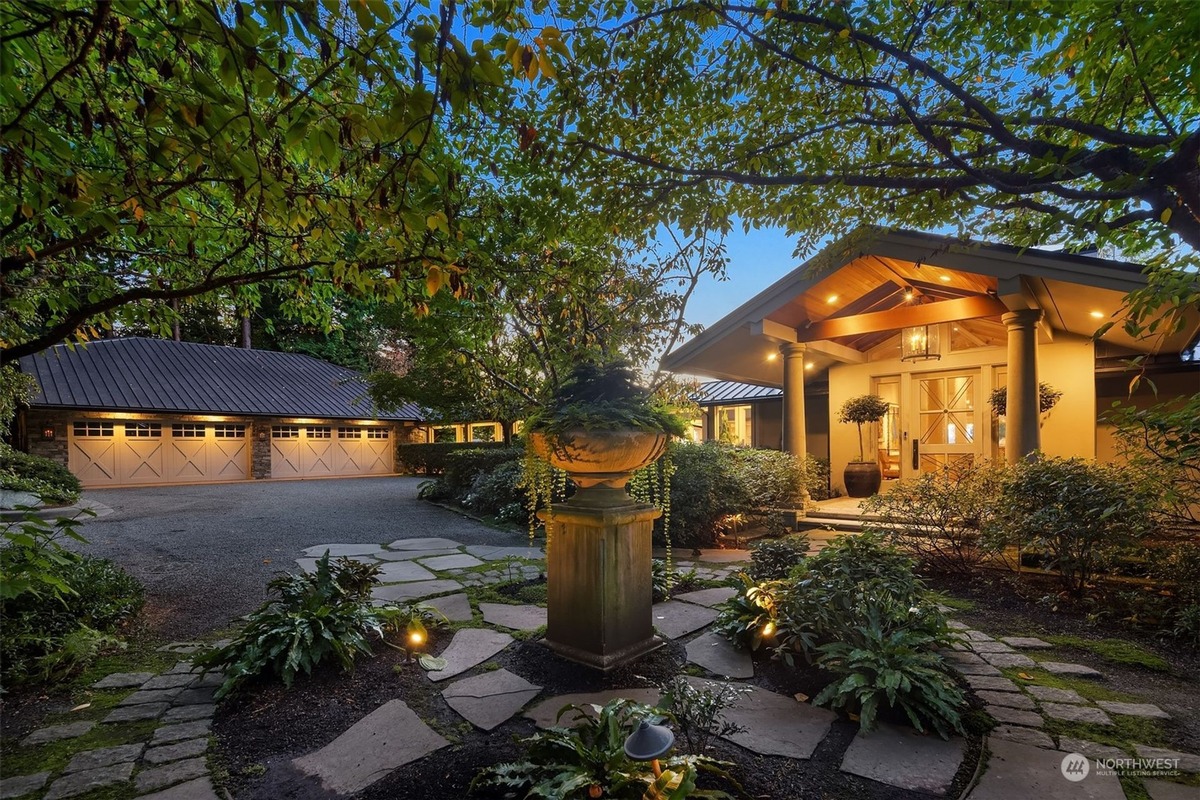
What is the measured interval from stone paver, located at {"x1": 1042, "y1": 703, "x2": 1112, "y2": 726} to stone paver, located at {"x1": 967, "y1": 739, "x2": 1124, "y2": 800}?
0.43 metres

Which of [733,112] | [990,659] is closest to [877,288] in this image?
[733,112]

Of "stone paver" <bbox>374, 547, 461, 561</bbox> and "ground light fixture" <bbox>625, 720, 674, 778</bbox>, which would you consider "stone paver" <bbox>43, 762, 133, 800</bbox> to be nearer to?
"ground light fixture" <bbox>625, 720, 674, 778</bbox>

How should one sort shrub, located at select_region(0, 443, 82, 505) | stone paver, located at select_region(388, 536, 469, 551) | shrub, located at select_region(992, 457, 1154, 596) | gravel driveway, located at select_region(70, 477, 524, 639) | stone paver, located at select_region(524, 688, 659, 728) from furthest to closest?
shrub, located at select_region(0, 443, 82, 505) → stone paver, located at select_region(388, 536, 469, 551) → gravel driveway, located at select_region(70, 477, 524, 639) → shrub, located at select_region(992, 457, 1154, 596) → stone paver, located at select_region(524, 688, 659, 728)

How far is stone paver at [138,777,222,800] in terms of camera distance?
193 centimetres

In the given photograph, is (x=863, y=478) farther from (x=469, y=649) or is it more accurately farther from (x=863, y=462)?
(x=469, y=649)

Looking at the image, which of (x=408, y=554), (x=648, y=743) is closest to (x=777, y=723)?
(x=648, y=743)

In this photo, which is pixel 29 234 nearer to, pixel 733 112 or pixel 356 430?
pixel 733 112

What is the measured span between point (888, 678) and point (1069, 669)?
5.21ft

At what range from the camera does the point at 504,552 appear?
20.6 feet

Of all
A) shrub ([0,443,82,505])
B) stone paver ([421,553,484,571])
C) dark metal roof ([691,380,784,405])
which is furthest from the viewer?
dark metal roof ([691,380,784,405])

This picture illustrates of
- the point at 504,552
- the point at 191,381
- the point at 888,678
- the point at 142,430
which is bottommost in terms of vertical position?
the point at 504,552

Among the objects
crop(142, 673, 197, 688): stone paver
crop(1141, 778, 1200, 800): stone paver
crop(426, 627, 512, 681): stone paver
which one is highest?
crop(1141, 778, 1200, 800): stone paver

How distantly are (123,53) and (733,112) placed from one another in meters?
3.49

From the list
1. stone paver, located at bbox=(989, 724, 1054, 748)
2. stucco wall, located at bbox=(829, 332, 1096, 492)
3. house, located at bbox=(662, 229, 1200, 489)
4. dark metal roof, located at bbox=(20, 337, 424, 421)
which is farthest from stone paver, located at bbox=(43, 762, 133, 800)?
dark metal roof, located at bbox=(20, 337, 424, 421)
